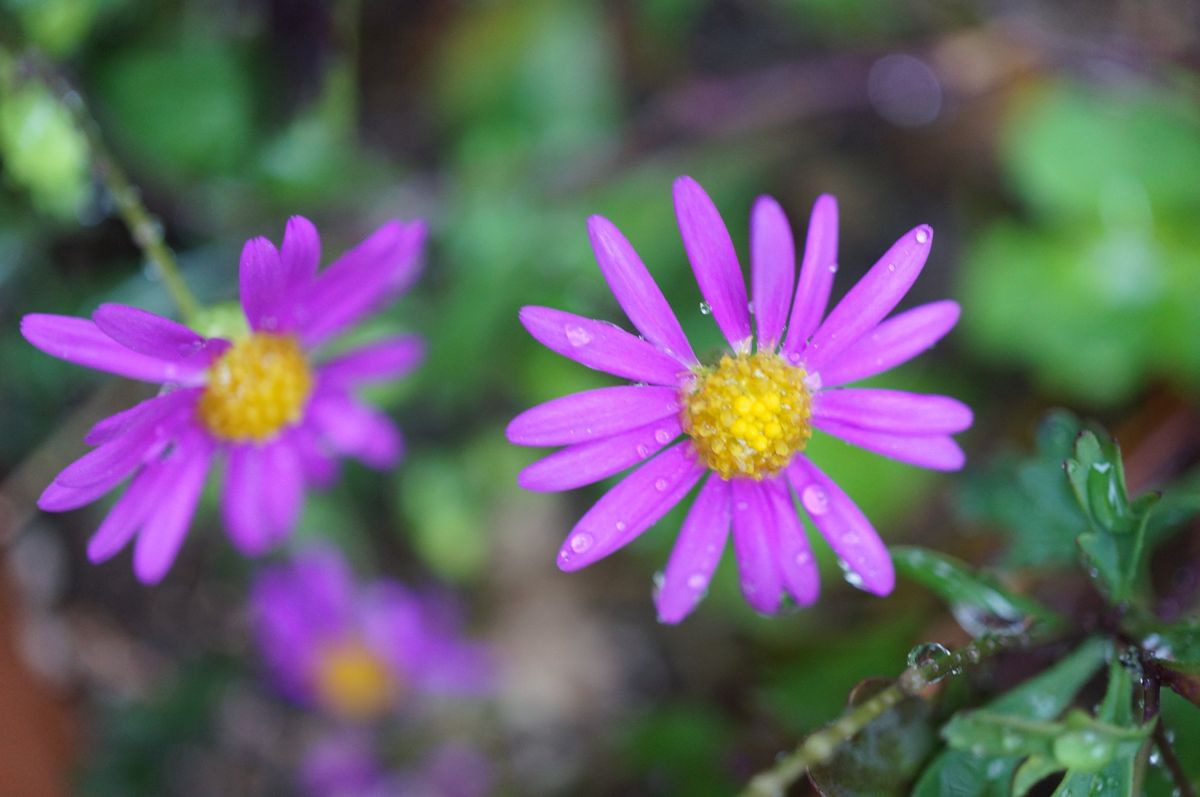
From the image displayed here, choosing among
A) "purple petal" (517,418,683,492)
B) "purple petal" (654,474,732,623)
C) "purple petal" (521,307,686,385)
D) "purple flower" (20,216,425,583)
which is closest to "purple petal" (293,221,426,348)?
"purple flower" (20,216,425,583)

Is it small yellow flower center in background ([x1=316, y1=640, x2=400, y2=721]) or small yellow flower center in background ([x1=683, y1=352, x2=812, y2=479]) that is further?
small yellow flower center in background ([x1=316, y1=640, x2=400, y2=721])

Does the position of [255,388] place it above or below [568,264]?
below

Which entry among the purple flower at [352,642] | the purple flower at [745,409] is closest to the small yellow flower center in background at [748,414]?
the purple flower at [745,409]

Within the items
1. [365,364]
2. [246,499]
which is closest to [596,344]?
Answer: [365,364]

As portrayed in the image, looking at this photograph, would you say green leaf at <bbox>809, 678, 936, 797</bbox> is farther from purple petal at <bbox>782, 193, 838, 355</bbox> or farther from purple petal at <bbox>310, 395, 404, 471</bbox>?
purple petal at <bbox>310, 395, 404, 471</bbox>

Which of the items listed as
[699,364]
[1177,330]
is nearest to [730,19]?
[1177,330]

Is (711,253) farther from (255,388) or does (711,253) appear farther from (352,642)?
(352,642)
